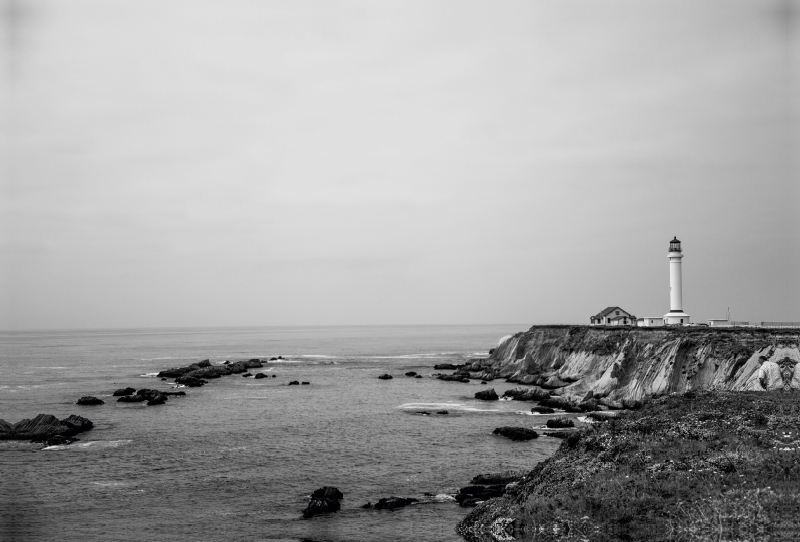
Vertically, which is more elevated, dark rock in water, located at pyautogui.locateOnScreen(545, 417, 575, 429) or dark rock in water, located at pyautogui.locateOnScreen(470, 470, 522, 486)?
dark rock in water, located at pyautogui.locateOnScreen(470, 470, 522, 486)

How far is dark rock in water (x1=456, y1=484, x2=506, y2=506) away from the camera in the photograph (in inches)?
1130

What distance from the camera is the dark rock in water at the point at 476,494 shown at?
94.2 feet

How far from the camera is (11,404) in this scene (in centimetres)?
6256

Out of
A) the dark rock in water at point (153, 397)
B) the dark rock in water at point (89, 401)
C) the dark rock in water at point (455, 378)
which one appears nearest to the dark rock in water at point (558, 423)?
the dark rock in water at point (455, 378)

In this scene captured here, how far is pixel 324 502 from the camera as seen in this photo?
2869 centimetres

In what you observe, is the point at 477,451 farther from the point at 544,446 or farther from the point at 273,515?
the point at 273,515

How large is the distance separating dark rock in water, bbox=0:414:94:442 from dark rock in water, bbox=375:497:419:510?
99.3 feet

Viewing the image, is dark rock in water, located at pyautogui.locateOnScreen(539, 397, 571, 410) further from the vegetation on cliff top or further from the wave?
the wave

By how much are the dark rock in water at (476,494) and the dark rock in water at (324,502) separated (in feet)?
20.1

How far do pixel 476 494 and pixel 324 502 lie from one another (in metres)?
7.64

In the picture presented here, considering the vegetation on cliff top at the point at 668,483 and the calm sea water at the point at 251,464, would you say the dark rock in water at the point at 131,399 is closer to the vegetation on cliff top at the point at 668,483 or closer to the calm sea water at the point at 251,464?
the calm sea water at the point at 251,464

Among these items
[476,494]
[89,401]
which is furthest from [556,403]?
[89,401]

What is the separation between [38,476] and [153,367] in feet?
279

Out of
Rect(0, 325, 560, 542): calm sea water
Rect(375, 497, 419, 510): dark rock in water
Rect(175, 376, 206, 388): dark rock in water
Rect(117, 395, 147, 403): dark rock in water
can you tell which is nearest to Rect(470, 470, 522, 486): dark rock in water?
Rect(0, 325, 560, 542): calm sea water
